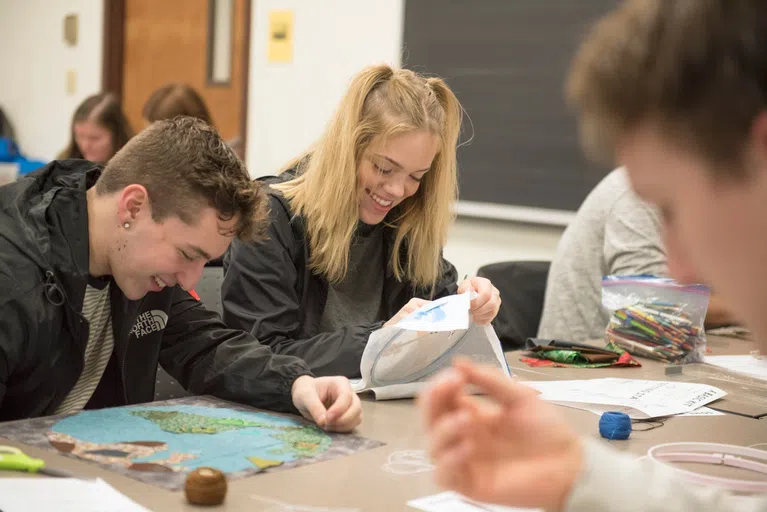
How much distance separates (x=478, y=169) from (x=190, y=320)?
239cm

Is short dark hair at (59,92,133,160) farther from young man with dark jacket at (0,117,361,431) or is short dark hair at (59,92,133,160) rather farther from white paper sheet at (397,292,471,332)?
white paper sheet at (397,292,471,332)

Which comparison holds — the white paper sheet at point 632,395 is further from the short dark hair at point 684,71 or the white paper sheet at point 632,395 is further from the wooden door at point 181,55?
the wooden door at point 181,55

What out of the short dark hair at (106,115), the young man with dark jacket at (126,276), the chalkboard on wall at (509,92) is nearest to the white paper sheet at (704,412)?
the young man with dark jacket at (126,276)

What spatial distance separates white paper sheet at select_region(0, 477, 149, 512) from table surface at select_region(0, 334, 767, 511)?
2cm

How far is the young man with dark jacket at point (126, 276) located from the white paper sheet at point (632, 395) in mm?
473

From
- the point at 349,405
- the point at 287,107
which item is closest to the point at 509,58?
the point at 287,107

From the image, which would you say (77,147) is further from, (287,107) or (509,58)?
(509,58)

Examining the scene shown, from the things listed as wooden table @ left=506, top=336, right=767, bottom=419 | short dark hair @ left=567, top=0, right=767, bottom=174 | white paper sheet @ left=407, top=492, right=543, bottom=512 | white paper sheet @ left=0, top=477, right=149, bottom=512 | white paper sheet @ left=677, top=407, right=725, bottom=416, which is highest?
short dark hair @ left=567, top=0, right=767, bottom=174

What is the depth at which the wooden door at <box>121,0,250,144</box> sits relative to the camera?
500cm

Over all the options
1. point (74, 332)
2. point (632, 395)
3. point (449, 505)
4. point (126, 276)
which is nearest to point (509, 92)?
point (632, 395)

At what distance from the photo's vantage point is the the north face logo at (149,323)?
1700mm

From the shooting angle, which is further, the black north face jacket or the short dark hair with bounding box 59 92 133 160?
the short dark hair with bounding box 59 92 133 160

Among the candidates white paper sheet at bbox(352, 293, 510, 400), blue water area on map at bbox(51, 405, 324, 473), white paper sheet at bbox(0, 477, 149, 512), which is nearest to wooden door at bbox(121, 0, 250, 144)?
white paper sheet at bbox(352, 293, 510, 400)

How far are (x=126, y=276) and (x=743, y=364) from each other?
147 cm
